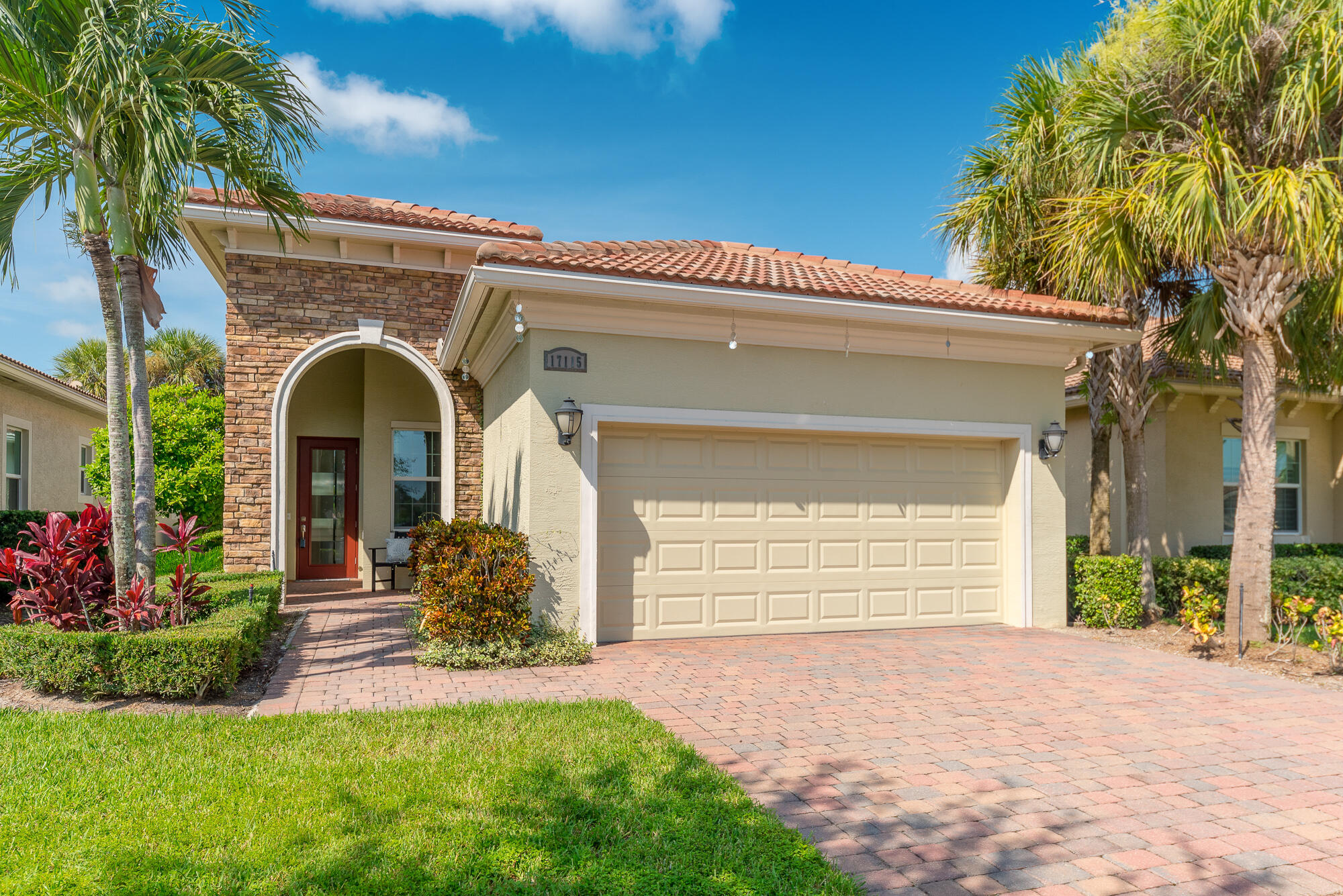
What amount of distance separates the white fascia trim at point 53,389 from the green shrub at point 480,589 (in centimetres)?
1005

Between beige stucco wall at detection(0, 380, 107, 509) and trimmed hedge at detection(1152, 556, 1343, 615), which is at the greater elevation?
beige stucco wall at detection(0, 380, 107, 509)

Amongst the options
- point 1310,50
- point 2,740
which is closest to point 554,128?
point 1310,50

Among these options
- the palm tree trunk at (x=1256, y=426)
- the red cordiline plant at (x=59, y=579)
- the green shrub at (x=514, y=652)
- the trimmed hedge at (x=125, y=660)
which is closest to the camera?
the trimmed hedge at (x=125, y=660)

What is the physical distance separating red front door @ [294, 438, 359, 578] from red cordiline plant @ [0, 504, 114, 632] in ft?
23.5

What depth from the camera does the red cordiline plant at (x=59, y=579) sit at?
6.48 m

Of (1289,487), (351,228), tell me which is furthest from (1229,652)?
(351,228)

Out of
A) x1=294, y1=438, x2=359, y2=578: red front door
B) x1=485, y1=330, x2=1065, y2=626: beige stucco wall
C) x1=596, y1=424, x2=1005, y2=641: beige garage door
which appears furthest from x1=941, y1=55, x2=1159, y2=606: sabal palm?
x1=294, y1=438, x2=359, y2=578: red front door

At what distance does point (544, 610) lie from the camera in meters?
8.01

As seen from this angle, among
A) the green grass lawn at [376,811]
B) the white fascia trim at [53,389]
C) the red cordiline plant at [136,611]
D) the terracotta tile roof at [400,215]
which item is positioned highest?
the terracotta tile roof at [400,215]

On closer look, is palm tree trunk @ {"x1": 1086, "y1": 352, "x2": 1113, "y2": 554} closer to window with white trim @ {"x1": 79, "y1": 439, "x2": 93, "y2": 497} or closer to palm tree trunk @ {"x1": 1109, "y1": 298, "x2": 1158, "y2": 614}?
palm tree trunk @ {"x1": 1109, "y1": 298, "x2": 1158, "y2": 614}

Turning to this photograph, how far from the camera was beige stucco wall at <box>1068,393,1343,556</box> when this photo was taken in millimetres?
14047

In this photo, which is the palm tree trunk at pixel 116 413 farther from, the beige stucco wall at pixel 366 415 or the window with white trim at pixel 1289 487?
the window with white trim at pixel 1289 487

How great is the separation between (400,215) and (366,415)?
3432 millimetres

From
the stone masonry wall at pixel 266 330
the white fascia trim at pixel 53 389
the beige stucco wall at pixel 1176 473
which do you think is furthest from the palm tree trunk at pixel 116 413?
the beige stucco wall at pixel 1176 473
